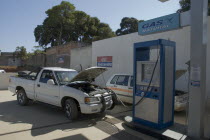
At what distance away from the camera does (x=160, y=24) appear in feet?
34.2

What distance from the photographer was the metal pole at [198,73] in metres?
4.39

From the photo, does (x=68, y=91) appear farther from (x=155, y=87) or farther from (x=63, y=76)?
(x=155, y=87)

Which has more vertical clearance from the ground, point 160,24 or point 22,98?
point 160,24

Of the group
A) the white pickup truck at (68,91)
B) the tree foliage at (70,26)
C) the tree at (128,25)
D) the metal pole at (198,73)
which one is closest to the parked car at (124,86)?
the white pickup truck at (68,91)

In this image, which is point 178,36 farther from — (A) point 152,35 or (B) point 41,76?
(B) point 41,76

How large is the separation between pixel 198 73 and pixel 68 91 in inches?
160

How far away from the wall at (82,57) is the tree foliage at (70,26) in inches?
447

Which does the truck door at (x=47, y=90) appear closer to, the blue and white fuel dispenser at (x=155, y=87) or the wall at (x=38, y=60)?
the blue and white fuel dispenser at (x=155, y=87)

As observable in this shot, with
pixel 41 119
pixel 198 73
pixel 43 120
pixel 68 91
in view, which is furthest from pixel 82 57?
pixel 198 73

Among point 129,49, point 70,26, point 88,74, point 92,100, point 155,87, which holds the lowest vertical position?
point 92,100

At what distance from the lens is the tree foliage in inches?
1286

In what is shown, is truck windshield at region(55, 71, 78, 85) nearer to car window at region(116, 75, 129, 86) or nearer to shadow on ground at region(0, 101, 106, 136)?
shadow on ground at region(0, 101, 106, 136)

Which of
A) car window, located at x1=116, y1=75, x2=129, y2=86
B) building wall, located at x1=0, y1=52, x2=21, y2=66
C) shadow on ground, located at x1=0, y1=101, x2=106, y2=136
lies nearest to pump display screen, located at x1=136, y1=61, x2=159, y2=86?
shadow on ground, located at x1=0, y1=101, x2=106, y2=136

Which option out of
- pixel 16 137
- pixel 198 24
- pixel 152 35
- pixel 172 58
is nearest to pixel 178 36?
pixel 152 35
